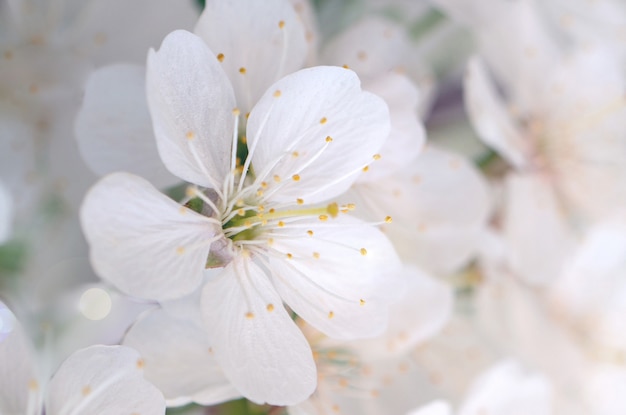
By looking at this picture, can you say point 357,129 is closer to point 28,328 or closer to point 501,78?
point 28,328

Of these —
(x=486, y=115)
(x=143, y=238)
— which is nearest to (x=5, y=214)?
(x=143, y=238)

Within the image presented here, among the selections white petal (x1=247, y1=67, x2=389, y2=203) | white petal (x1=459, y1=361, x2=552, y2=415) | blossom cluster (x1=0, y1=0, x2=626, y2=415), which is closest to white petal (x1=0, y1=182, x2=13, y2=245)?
blossom cluster (x1=0, y1=0, x2=626, y2=415)

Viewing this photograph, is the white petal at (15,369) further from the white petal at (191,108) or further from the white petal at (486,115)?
the white petal at (486,115)

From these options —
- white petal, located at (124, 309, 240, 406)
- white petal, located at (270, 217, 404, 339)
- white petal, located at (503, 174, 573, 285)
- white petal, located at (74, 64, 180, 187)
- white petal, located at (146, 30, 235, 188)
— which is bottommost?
white petal, located at (124, 309, 240, 406)

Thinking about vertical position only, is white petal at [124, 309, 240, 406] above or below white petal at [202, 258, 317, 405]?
below

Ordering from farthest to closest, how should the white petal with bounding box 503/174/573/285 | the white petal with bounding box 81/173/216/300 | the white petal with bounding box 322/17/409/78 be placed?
the white petal with bounding box 503/174/573/285 < the white petal with bounding box 322/17/409/78 < the white petal with bounding box 81/173/216/300

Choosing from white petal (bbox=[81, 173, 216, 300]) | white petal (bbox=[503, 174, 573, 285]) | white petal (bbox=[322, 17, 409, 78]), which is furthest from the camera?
white petal (bbox=[503, 174, 573, 285])

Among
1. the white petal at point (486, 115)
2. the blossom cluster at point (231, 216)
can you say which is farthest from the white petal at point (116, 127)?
the white petal at point (486, 115)

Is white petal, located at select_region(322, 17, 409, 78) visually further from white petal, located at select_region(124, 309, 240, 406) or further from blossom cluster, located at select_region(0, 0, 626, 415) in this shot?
white petal, located at select_region(124, 309, 240, 406)
